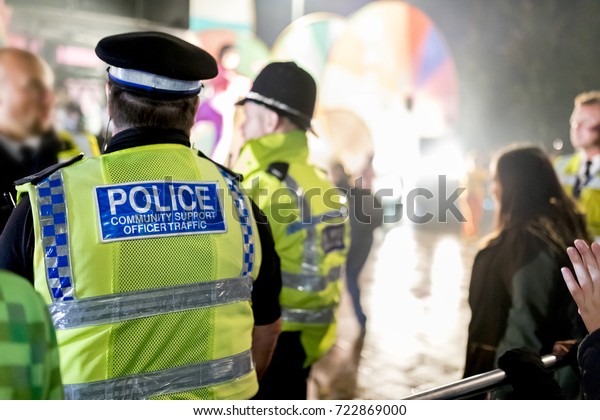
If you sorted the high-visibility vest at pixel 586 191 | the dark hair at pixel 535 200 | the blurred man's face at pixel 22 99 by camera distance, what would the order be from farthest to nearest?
1. the high-visibility vest at pixel 586 191
2. the blurred man's face at pixel 22 99
3. the dark hair at pixel 535 200

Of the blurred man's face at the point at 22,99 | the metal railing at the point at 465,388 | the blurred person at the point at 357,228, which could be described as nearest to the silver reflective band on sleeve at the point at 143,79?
the metal railing at the point at 465,388

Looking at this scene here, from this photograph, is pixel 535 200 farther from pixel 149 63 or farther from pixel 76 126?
pixel 76 126

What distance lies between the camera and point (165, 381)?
3.85 ft

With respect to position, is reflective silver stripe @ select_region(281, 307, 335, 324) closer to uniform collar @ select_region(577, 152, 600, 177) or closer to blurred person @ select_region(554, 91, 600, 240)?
blurred person @ select_region(554, 91, 600, 240)

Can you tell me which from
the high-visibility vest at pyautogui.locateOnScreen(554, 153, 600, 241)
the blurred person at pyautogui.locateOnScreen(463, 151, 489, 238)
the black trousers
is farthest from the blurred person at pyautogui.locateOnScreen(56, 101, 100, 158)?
the blurred person at pyautogui.locateOnScreen(463, 151, 489, 238)

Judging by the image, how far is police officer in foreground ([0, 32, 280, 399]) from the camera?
1056mm

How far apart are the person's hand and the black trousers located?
879 millimetres

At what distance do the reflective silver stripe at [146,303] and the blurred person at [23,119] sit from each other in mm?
1809

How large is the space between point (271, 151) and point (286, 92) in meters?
0.23

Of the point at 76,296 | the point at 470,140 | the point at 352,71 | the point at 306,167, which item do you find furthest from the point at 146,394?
the point at 470,140

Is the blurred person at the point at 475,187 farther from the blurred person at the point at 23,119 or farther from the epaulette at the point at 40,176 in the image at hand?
the epaulette at the point at 40,176

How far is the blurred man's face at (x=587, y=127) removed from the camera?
10.6 feet

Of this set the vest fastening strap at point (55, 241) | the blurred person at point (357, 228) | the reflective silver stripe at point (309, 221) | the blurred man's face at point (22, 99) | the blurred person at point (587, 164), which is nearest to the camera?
the vest fastening strap at point (55, 241)

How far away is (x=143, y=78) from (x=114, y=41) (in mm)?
94
